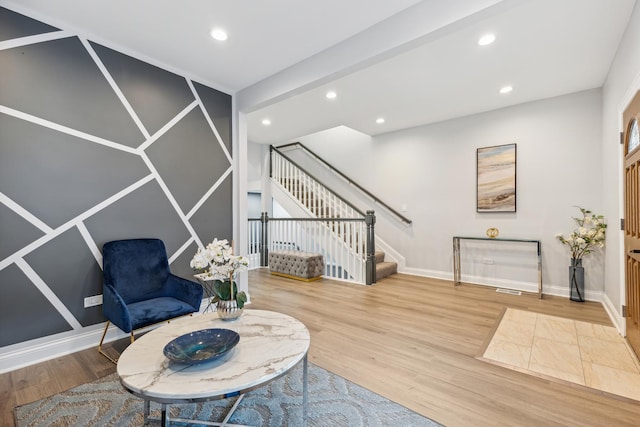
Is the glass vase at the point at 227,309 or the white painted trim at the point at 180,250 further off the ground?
the white painted trim at the point at 180,250

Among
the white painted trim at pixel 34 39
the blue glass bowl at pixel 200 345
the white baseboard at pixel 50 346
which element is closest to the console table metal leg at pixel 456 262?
the blue glass bowl at pixel 200 345

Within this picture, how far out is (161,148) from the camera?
3.13 meters

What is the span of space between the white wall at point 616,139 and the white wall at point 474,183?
0.30m

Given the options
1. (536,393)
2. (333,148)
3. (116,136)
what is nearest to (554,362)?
(536,393)

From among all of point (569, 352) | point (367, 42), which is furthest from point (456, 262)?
point (367, 42)

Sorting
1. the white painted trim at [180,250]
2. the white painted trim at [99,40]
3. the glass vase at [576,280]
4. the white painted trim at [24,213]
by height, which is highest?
the white painted trim at [99,40]

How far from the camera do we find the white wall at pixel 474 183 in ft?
12.9

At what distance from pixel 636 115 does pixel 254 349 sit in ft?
11.0

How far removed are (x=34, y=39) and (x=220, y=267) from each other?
2.52m

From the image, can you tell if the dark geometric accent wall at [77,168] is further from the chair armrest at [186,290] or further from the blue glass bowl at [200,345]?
the blue glass bowl at [200,345]

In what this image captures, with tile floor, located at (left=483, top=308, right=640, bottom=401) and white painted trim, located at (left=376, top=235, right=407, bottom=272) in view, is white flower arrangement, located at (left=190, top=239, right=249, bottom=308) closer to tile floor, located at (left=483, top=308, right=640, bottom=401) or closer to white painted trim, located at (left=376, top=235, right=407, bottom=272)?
tile floor, located at (left=483, top=308, right=640, bottom=401)

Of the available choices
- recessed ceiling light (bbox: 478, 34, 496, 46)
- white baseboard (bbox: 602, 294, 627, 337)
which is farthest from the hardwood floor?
recessed ceiling light (bbox: 478, 34, 496, 46)

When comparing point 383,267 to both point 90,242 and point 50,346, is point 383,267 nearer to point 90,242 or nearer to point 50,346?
point 90,242

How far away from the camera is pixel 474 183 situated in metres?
4.77
